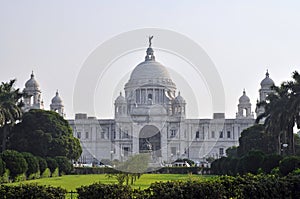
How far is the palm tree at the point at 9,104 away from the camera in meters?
52.8

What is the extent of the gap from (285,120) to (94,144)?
67021 millimetres

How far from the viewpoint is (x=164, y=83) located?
120 metres

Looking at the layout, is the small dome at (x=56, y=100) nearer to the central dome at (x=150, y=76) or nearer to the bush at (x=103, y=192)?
the central dome at (x=150, y=76)

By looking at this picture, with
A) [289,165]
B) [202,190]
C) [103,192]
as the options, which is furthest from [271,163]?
[103,192]

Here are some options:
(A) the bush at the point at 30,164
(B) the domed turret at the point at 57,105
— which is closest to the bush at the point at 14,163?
(A) the bush at the point at 30,164

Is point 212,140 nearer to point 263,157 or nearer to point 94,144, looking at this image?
point 94,144

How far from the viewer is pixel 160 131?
109m

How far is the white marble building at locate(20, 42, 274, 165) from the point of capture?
352ft

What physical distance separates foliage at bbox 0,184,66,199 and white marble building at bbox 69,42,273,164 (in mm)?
84649

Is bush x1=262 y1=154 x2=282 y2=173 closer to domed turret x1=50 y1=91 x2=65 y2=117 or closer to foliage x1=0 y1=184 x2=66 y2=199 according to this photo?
foliage x1=0 y1=184 x2=66 y2=199

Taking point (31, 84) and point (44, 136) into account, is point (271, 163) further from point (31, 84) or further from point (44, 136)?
point (31, 84)

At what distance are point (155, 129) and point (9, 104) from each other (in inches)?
2293

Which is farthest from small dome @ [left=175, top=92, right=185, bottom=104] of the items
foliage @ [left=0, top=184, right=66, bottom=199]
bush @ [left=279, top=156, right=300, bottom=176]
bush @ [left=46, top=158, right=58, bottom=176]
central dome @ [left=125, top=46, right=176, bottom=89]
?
foliage @ [left=0, top=184, right=66, bottom=199]

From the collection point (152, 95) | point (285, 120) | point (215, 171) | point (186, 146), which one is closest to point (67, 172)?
point (215, 171)
